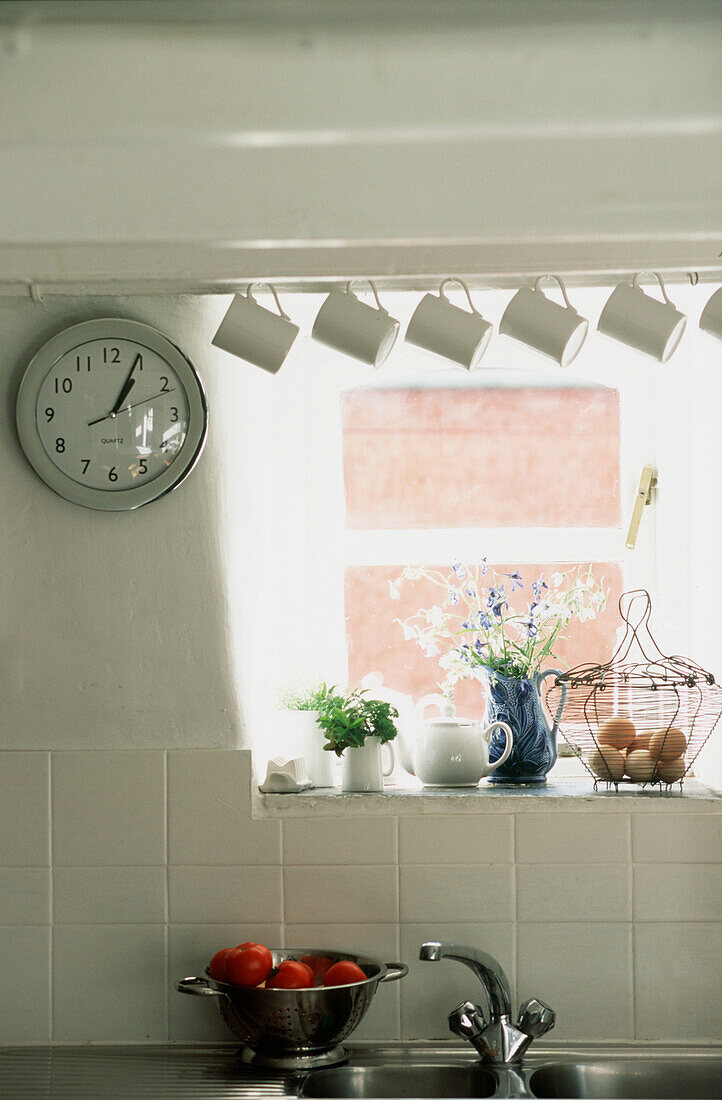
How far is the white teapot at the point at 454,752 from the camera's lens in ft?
6.48

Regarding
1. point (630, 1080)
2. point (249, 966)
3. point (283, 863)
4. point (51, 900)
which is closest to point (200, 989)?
point (249, 966)

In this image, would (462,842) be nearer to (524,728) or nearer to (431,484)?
(524,728)

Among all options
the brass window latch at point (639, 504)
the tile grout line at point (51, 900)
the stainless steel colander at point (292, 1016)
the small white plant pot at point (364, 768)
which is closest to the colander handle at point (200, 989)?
the stainless steel colander at point (292, 1016)

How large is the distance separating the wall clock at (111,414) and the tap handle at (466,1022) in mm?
1032

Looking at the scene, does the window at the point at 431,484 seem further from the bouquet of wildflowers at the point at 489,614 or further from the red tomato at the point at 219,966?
the red tomato at the point at 219,966

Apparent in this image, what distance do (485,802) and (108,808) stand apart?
0.69m

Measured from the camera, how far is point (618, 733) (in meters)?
1.94

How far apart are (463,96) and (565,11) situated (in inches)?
0.8

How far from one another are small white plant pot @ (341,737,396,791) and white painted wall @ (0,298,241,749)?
0.73ft

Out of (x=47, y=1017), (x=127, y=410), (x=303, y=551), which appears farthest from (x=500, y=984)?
(x=127, y=410)

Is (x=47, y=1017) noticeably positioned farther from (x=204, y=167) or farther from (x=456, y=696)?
(x=204, y=167)

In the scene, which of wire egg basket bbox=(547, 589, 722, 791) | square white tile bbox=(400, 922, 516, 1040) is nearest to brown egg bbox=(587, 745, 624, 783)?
wire egg basket bbox=(547, 589, 722, 791)

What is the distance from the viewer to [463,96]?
0.60ft

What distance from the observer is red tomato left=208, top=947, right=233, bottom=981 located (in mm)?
1725
